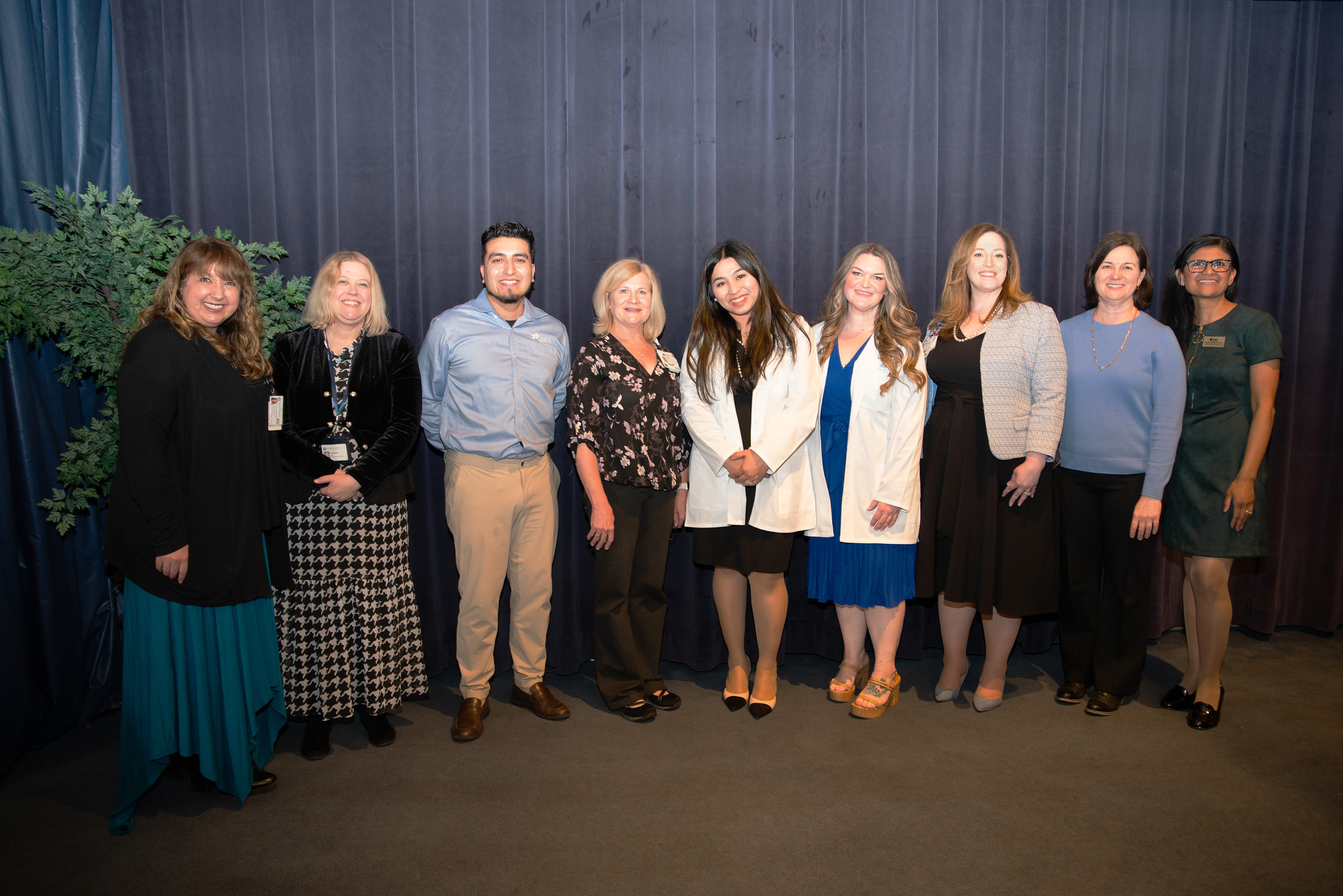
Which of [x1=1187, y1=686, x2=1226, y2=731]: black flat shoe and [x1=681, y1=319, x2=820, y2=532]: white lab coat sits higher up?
[x1=681, y1=319, x2=820, y2=532]: white lab coat

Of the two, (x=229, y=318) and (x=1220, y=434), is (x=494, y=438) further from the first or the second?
(x=1220, y=434)

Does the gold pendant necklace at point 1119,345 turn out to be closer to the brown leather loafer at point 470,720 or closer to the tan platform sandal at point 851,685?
the tan platform sandal at point 851,685

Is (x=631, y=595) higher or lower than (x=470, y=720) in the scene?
higher

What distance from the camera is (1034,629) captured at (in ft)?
11.3

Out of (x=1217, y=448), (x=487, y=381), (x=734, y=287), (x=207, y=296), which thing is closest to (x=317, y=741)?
(x=487, y=381)

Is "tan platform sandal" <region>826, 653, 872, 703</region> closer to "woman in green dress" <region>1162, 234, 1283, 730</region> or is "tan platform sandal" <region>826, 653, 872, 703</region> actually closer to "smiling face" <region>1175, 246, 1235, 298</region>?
"woman in green dress" <region>1162, 234, 1283, 730</region>

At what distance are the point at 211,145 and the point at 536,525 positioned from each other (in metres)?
2.05

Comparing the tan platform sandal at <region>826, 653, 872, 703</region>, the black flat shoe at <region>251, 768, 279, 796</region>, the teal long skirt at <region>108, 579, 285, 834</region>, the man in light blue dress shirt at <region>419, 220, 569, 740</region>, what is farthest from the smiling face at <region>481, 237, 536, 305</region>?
the tan platform sandal at <region>826, 653, 872, 703</region>

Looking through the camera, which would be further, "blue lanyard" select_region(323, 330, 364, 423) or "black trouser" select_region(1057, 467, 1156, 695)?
"black trouser" select_region(1057, 467, 1156, 695)

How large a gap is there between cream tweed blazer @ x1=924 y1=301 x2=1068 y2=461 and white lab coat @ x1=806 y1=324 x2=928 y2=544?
243 mm

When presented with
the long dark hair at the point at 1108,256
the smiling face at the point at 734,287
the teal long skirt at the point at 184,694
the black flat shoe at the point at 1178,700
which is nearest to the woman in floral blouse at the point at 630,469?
the smiling face at the point at 734,287

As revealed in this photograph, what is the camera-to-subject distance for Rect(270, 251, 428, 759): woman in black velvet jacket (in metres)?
2.49

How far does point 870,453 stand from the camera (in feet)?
8.82

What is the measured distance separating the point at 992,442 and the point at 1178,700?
130cm
